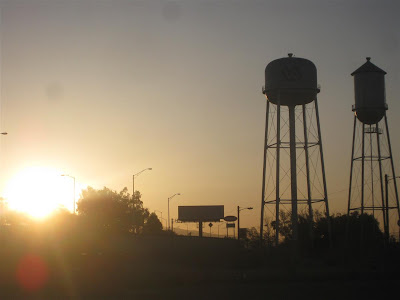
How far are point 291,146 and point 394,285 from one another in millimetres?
26286

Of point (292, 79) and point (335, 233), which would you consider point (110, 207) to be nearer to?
point (335, 233)

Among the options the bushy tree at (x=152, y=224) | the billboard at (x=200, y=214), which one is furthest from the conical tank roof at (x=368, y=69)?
the bushy tree at (x=152, y=224)

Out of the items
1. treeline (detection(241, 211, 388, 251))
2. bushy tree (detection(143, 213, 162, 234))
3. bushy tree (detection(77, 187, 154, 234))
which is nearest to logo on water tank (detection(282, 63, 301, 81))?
treeline (detection(241, 211, 388, 251))

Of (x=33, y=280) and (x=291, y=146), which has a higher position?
(x=291, y=146)

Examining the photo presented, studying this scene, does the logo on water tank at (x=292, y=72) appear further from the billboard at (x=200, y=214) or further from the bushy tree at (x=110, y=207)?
the billboard at (x=200, y=214)

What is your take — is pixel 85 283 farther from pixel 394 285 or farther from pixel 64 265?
pixel 394 285

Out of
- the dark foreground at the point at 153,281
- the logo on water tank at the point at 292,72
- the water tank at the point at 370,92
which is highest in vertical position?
the logo on water tank at the point at 292,72

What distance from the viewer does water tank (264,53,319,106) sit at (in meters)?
54.1

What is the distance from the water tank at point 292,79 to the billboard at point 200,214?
6807 cm

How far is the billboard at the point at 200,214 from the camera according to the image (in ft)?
397

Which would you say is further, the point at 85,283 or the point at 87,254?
the point at 87,254

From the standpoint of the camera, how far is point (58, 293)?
2928 centimetres

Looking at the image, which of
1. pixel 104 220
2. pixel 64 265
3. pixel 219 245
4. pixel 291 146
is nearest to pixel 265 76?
pixel 291 146

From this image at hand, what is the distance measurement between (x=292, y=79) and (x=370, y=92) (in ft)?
20.9
